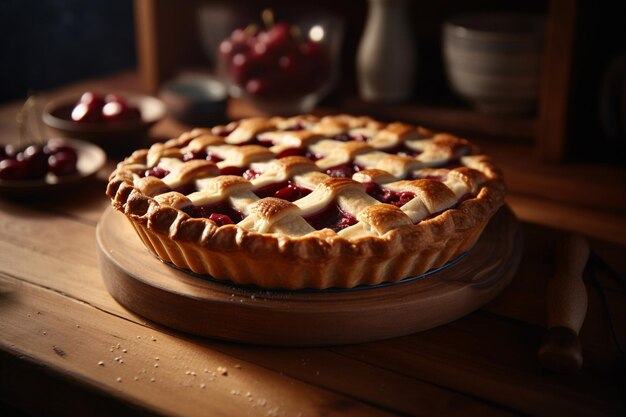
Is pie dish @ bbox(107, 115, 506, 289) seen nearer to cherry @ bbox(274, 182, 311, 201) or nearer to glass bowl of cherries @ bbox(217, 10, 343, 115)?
cherry @ bbox(274, 182, 311, 201)

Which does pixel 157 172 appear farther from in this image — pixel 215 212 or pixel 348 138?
pixel 348 138

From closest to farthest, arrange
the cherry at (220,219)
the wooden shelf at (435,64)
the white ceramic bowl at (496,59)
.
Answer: the cherry at (220,219)
the wooden shelf at (435,64)
the white ceramic bowl at (496,59)

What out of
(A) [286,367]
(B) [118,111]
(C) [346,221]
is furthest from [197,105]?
(A) [286,367]

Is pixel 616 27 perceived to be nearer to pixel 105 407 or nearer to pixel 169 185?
pixel 169 185

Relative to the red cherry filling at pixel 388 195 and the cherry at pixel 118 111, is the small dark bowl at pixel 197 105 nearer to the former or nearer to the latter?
the cherry at pixel 118 111

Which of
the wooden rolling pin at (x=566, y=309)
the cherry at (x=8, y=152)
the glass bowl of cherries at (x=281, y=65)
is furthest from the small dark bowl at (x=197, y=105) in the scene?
the wooden rolling pin at (x=566, y=309)
